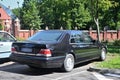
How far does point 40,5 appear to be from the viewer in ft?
281

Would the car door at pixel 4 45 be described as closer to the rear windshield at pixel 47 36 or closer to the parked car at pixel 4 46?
the parked car at pixel 4 46

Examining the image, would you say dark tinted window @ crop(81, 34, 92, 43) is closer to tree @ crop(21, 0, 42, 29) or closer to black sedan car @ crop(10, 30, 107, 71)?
black sedan car @ crop(10, 30, 107, 71)

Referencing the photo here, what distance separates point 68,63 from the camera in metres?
11.2

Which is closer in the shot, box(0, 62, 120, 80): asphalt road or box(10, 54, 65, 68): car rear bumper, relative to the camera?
box(0, 62, 120, 80): asphalt road

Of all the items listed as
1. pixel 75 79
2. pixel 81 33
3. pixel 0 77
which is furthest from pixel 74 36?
pixel 0 77

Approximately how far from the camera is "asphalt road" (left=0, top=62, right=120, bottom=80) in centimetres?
989

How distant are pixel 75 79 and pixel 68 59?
159cm

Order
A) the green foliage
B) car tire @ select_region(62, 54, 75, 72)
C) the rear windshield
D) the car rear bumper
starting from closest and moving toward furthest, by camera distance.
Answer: the car rear bumper → car tire @ select_region(62, 54, 75, 72) → the rear windshield → the green foliage

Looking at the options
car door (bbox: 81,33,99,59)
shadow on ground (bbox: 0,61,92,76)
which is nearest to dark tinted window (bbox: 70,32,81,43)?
car door (bbox: 81,33,99,59)

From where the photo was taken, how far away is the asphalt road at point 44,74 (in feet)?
32.4

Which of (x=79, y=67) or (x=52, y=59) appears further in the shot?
(x=79, y=67)

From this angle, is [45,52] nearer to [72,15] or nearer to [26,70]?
[26,70]

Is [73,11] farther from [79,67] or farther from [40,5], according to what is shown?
[79,67]

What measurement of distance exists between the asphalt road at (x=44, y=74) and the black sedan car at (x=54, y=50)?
0.31 metres
